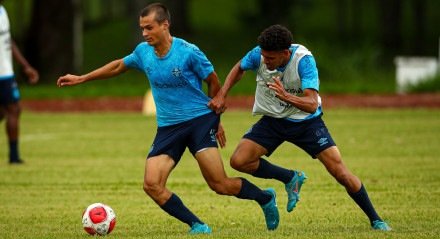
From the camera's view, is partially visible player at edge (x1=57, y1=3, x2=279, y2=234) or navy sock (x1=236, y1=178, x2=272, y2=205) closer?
partially visible player at edge (x1=57, y1=3, x2=279, y2=234)

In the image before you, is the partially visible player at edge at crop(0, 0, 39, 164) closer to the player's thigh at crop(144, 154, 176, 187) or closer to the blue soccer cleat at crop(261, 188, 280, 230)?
the player's thigh at crop(144, 154, 176, 187)

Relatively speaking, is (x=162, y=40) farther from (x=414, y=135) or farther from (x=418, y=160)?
(x=414, y=135)

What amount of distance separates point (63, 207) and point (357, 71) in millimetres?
25194

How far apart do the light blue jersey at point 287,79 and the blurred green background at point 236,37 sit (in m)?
20.1

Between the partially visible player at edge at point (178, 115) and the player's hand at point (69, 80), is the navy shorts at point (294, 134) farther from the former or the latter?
the player's hand at point (69, 80)

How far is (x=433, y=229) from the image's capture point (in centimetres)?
1005

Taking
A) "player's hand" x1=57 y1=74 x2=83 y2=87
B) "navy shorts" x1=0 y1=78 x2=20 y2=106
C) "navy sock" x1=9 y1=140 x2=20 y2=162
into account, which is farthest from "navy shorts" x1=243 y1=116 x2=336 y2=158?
"navy sock" x1=9 y1=140 x2=20 y2=162

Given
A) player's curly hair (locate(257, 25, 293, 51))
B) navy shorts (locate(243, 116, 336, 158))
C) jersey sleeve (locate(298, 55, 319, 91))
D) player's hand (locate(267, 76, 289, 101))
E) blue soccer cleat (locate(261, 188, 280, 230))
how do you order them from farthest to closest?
blue soccer cleat (locate(261, 188, 280, 230)), navy shorts (locate(243, 116, 336, 158)), jersey sleeve (locate(298, 55, 319, 91)), player's curly hair (locate(257, 25, 293, 51)), player's hand (locate(267, 76, 289, 101))

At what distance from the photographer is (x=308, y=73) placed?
32.1 feet

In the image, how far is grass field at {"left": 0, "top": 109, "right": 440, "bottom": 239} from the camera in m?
10.5

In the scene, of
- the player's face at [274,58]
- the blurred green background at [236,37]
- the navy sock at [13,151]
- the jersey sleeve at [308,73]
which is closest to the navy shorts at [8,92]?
the navy sock at [13,151]

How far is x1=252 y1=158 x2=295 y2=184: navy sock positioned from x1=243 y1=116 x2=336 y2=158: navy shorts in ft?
0.56

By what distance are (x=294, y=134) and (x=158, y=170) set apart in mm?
1340

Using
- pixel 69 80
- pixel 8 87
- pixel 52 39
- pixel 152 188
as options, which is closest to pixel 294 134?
pixel 152 188
